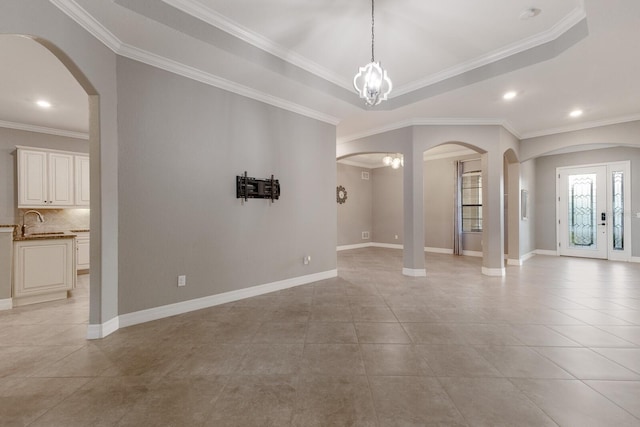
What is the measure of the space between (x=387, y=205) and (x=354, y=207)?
3.96 ft

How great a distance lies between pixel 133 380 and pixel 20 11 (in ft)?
9.07

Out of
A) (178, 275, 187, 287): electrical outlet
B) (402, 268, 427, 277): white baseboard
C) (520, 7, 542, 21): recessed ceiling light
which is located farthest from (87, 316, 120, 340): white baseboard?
(520, 7, 542, 21): recessed ceiling light

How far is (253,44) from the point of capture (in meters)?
3.13

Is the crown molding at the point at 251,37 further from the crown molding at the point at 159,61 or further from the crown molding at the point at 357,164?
the crown molding at the point at 357,164

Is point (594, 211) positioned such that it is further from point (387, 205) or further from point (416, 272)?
point (416, 272)

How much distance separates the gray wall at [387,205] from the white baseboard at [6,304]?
8820mm

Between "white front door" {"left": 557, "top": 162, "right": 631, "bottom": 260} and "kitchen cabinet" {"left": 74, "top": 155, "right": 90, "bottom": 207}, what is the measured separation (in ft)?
39.1

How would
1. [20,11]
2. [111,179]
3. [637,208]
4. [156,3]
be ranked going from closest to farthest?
[20,11] < [156,3] < [111,179] < [637,208]

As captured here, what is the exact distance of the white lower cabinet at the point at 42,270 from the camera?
3.62 meters

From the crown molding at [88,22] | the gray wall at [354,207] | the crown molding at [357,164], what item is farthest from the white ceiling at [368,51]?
the gray wall at [354,207]

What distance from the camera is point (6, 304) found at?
139 inches

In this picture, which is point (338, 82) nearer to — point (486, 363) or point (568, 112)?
point (486, 363)

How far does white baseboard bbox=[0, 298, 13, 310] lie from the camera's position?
11.6 feet

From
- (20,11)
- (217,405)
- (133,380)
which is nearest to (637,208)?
(217,405)
